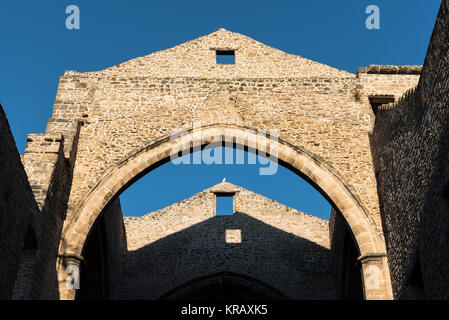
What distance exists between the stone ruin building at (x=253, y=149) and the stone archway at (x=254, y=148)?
0.02 m

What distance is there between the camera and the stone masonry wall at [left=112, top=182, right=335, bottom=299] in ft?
45.5

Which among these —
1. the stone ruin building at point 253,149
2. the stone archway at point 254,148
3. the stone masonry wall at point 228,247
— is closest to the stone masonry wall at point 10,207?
the stone ruin building at point 253,149

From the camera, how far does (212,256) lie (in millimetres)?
14422

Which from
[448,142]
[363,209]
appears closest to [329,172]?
[363,209]

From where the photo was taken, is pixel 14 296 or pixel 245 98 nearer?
pixel 14 296

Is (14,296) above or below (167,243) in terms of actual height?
below

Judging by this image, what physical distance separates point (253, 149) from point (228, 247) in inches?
222

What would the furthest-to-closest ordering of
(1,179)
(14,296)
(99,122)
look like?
1. (99,122)
2. (14,296)
3. (1,179)

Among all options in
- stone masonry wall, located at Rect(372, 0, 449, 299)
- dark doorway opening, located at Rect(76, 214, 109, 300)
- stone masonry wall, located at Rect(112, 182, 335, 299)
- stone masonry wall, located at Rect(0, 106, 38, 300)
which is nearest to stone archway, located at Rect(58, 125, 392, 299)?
stone masonry wall, located at Rect(372, 0, 449, 299)
